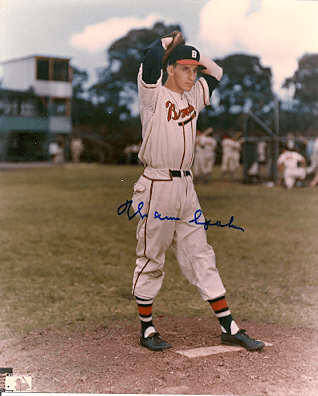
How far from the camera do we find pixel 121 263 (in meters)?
6.78

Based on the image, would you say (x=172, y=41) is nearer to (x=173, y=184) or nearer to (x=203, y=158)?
(x=173, y=184)

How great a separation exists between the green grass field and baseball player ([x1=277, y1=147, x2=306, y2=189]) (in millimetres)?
2433

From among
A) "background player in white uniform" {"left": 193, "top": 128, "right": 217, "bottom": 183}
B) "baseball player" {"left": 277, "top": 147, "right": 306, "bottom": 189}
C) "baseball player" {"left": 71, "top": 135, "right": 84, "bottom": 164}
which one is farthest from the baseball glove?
"baseball player" {"left": 277, "top": 147, "right": 306, "bottom": 189}

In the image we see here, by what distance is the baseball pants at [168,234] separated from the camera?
11.2ft

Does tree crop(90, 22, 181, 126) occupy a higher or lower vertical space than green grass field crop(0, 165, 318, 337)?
higher

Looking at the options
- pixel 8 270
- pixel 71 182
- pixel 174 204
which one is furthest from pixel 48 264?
pixel 71 182

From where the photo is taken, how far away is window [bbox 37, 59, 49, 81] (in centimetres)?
505

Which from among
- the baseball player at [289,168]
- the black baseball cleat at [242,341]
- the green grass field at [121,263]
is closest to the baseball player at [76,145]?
the green grass field at [121,263]

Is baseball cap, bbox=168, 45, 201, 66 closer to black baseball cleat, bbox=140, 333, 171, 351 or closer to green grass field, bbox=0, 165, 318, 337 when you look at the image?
green grass field, bbox=0, 165, 318, 337

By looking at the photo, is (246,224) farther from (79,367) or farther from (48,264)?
(79,367)

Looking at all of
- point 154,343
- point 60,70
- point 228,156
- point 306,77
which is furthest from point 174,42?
point 228,156

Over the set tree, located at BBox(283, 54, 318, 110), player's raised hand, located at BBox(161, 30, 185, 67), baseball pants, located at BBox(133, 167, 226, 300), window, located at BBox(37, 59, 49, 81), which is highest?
tree, located at BBox(283, 54, 318, 110)

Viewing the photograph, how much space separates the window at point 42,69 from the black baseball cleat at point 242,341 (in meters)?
3.01

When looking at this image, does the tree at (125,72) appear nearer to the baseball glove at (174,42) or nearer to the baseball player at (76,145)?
the baseball glove at (174,42)
